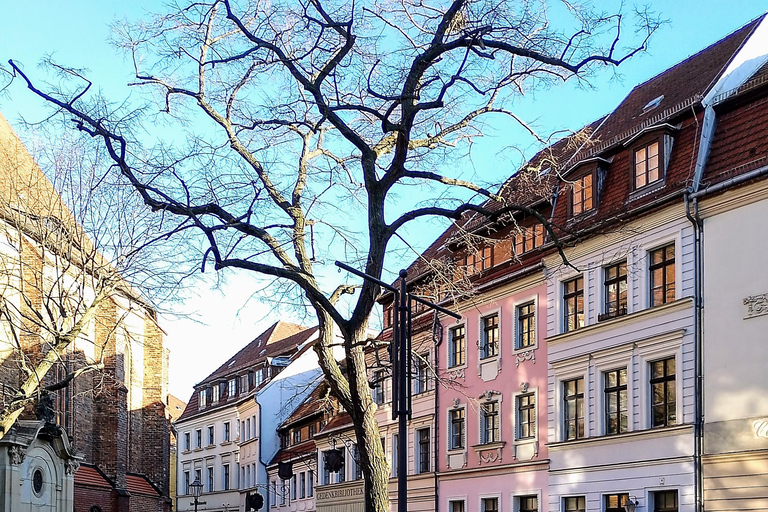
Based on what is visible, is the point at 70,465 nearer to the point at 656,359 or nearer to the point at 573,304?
the point at 573,304

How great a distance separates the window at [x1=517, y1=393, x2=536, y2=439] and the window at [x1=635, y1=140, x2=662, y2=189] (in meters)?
6.70

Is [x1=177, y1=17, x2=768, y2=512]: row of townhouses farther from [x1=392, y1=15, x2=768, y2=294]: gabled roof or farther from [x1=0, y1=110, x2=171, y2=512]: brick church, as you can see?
[x1=0, y1=110, x2=171, y2=512]: brick church

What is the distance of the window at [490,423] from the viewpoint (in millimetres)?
28594

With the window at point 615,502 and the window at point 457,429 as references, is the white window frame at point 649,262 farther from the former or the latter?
the window at point 457,429

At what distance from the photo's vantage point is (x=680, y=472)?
20922mm

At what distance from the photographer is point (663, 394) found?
72.1 feet

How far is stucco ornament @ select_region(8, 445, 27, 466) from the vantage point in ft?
82.1

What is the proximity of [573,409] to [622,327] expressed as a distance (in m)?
2.92

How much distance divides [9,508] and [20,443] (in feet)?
5.15

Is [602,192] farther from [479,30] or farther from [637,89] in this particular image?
[479,30]

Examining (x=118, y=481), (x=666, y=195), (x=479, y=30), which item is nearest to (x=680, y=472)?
(x=666, y=195)

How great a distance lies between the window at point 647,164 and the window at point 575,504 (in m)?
7.51

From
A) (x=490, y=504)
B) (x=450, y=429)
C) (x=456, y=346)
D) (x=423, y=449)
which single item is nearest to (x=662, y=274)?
(x=490, y=504)

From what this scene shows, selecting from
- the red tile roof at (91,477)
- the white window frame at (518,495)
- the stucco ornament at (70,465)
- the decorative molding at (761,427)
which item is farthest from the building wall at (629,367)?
the red tile roof at (91,477)
